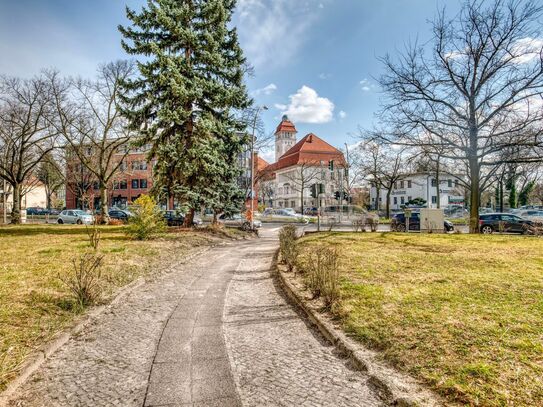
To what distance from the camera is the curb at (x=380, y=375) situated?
333cm

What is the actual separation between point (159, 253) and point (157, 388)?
9.23 metres

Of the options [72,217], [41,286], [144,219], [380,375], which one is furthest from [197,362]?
[72,217]

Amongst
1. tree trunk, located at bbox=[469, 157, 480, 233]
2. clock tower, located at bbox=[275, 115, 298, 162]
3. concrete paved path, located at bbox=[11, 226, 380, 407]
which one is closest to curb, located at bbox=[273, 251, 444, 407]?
concrete paved path, located at bbox=[11, 226, 380, 407]

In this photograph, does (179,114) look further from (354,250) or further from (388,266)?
(388,266)

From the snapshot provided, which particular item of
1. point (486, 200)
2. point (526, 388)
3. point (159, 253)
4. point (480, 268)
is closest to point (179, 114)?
point (159, 253)

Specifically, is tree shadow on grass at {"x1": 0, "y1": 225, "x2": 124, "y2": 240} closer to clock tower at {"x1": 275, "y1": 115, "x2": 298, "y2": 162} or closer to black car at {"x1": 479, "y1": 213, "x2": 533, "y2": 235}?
black car at {"x1": 479, "y1": 213, "x2": 533, "y2": 235}

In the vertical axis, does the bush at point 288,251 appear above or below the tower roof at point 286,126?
below

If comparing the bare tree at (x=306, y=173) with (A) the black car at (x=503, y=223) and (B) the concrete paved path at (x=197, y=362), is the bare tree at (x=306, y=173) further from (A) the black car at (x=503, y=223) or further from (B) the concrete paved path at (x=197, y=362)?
(B) the concrete paved path at (x=197, y=362)

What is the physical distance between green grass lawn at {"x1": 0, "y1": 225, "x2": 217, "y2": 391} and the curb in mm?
3779

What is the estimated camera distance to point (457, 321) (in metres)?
5.19

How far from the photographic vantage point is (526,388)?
330 cm

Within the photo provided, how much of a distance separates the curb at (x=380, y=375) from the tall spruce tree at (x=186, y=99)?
48.8 ft

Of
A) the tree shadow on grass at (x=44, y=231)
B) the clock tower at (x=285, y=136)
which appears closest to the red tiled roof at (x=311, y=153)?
the clock tower at (x=285, y=136)

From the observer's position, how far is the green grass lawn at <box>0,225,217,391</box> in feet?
15.5
